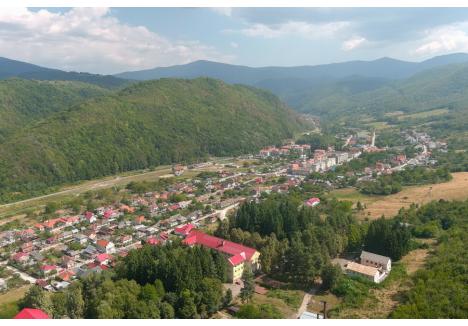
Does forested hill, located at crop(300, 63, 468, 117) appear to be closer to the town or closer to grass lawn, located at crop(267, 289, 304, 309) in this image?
the town

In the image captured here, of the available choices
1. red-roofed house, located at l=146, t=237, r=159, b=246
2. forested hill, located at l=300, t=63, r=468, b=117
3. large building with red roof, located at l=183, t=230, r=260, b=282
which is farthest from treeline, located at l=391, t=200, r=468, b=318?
forested hill, located at l=300, t=63, r=468, b=117

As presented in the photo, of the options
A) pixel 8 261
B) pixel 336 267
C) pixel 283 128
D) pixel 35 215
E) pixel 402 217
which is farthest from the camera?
pixel 283 128

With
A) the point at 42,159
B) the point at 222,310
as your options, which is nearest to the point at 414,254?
the point at 222,310

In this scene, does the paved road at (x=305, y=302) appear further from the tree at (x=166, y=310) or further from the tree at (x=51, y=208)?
the tree at (x=51, y=208)

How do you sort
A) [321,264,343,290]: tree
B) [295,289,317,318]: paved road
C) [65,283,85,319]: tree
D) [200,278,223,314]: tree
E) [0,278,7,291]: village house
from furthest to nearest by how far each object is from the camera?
[0,278,7,291]: village house < [321,264,343,290]: tree < [295,289,317,318]: paved road < [200,278,223,314]: tree < [65,283,85,319]: tree

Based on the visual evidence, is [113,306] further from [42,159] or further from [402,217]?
[42,159]

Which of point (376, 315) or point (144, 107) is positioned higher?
point (144, 107)

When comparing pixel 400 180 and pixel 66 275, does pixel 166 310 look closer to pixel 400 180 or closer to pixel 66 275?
pixel 66 275
